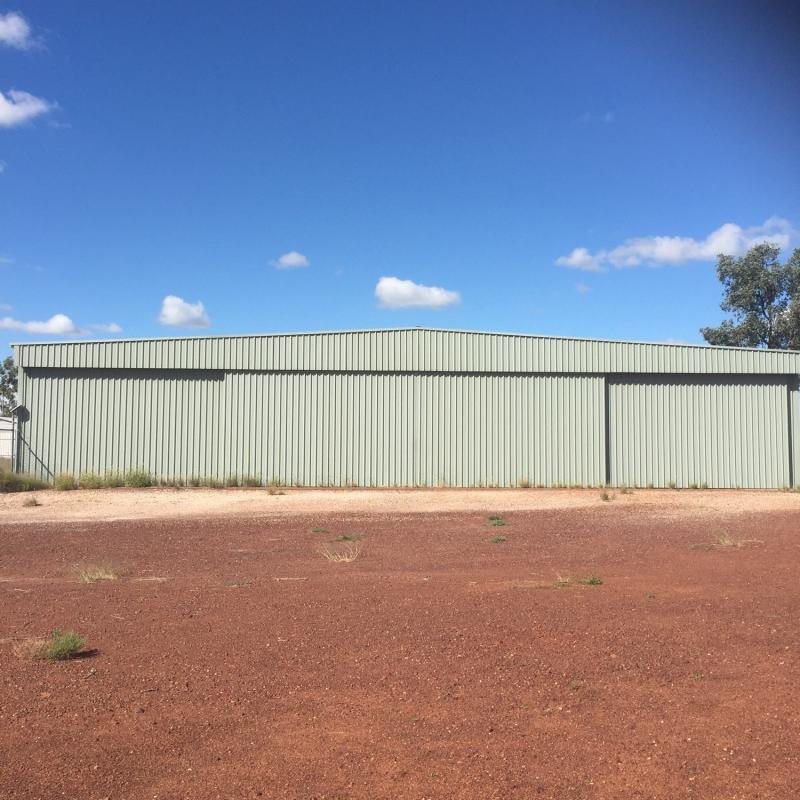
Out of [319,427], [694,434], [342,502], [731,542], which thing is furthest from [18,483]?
[694,434]

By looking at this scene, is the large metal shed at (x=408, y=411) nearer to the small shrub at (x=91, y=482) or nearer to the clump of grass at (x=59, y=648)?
the small shrub at (x=91, y=482)

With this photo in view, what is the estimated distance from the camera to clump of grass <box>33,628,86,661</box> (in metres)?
6.61

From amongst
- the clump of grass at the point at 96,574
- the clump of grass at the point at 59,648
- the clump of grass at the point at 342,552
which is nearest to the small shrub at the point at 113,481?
the clump of grass at the point at 342,552

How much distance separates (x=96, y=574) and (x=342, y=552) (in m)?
3.76

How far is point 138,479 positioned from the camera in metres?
25.5

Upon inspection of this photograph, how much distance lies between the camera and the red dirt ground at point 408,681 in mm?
4480

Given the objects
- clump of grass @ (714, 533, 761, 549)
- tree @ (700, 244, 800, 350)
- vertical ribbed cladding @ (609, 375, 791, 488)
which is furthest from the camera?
tree @ (700, 244, 800, 350)

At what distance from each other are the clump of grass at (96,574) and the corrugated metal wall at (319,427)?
1542cm

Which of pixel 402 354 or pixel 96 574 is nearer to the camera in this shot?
pixel 96 574

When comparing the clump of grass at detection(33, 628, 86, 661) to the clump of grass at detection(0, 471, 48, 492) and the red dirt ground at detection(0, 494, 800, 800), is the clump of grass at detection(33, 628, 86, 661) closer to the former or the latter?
the red dirt ground at detection(0, 494, 800, 800)

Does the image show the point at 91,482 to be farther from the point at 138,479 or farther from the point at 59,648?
the point at 59,648

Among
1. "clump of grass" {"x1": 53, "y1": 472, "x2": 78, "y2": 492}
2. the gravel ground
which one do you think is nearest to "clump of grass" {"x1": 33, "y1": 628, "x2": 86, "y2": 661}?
the gravel ground

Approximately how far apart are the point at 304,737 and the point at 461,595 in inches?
168

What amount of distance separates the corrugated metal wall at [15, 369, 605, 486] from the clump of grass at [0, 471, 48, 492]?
3.51 feet
